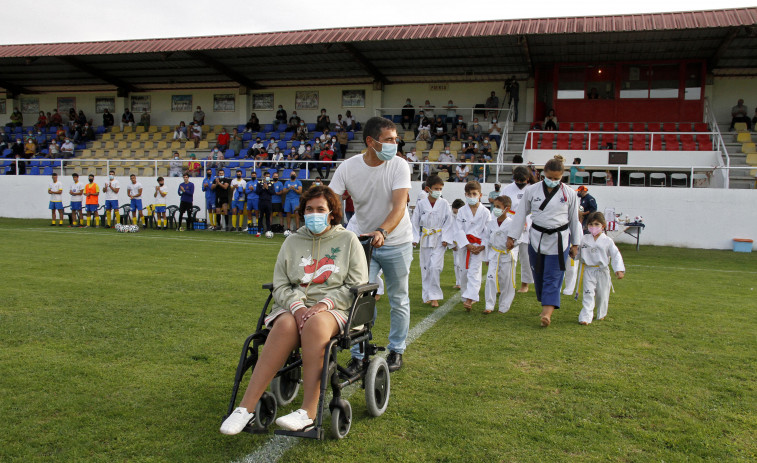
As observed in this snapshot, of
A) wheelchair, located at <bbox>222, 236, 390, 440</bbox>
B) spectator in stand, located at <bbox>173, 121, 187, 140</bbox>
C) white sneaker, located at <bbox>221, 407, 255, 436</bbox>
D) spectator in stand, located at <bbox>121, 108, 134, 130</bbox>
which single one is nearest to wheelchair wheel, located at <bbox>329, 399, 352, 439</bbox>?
wheelchair, located at <bbox>222, 236, 390, 440</bbox>

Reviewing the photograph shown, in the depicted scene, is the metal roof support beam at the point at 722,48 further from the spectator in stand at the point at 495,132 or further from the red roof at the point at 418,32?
the spectator in stand at the point at 495,132

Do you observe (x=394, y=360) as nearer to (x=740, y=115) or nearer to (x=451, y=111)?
(x=451, y=111)

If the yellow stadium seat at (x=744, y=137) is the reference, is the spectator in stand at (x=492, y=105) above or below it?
above

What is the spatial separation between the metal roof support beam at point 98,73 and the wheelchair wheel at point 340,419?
28396 millimetres

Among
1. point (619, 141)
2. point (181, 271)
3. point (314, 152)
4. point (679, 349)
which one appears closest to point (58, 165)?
point (314, 152)

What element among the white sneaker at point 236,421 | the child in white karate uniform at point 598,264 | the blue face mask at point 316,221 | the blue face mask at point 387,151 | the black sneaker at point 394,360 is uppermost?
the blue face mask at point 387,151

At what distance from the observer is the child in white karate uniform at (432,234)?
7.92 meters

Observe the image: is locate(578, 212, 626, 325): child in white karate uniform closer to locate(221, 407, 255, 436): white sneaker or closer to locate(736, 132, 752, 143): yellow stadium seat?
locate(221, 407, 255, 436): white sneaker

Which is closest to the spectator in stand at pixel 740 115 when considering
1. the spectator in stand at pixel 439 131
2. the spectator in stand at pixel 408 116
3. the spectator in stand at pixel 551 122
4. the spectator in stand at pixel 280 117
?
the spectator in stand at pixel 551 122

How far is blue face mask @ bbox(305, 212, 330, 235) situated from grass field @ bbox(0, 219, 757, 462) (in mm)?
1230

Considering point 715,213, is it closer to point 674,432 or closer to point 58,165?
point 674,432

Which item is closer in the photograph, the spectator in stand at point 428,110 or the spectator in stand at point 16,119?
the spectator in stand at point 428,110

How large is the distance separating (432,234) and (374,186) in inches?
145

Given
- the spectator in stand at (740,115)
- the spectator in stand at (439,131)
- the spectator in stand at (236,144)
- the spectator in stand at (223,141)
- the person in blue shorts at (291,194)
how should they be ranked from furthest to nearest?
1. the spectator in stand at (223,141)
2. the spectator in stand at (236,144)
3. the spectator in stand at (439,131)
4. the spectator in stand at (740,115)
5. the person in blue shorts at (291,194)
